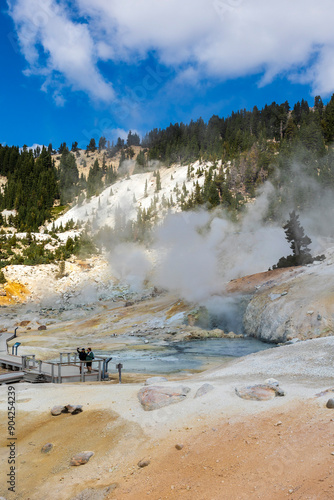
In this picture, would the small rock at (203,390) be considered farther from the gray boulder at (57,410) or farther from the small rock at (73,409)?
the gray boulder at (57,410)

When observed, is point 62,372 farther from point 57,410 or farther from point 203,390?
point 203,390

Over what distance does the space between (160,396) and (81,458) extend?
2480 mm

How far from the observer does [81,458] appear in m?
6.19

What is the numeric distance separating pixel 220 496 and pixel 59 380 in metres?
9.52

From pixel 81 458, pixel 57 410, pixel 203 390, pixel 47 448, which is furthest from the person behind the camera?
pixel 57 410

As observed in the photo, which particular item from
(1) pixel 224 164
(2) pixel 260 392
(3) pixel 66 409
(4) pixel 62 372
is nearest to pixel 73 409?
(3) pixel 66 409

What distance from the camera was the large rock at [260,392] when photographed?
7333 mm

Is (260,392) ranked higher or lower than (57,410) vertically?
higher

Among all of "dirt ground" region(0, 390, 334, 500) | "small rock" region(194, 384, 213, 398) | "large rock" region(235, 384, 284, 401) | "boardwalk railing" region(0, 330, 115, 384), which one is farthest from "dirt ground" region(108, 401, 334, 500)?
"boardwalk railing" region(0, 330, 115, 384)

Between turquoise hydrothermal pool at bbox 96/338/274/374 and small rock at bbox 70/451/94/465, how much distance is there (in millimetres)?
9337

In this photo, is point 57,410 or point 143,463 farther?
point 57,410

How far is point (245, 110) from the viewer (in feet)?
319

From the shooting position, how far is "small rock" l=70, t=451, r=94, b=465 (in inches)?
242

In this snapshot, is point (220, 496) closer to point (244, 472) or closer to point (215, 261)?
point (244, 472)
